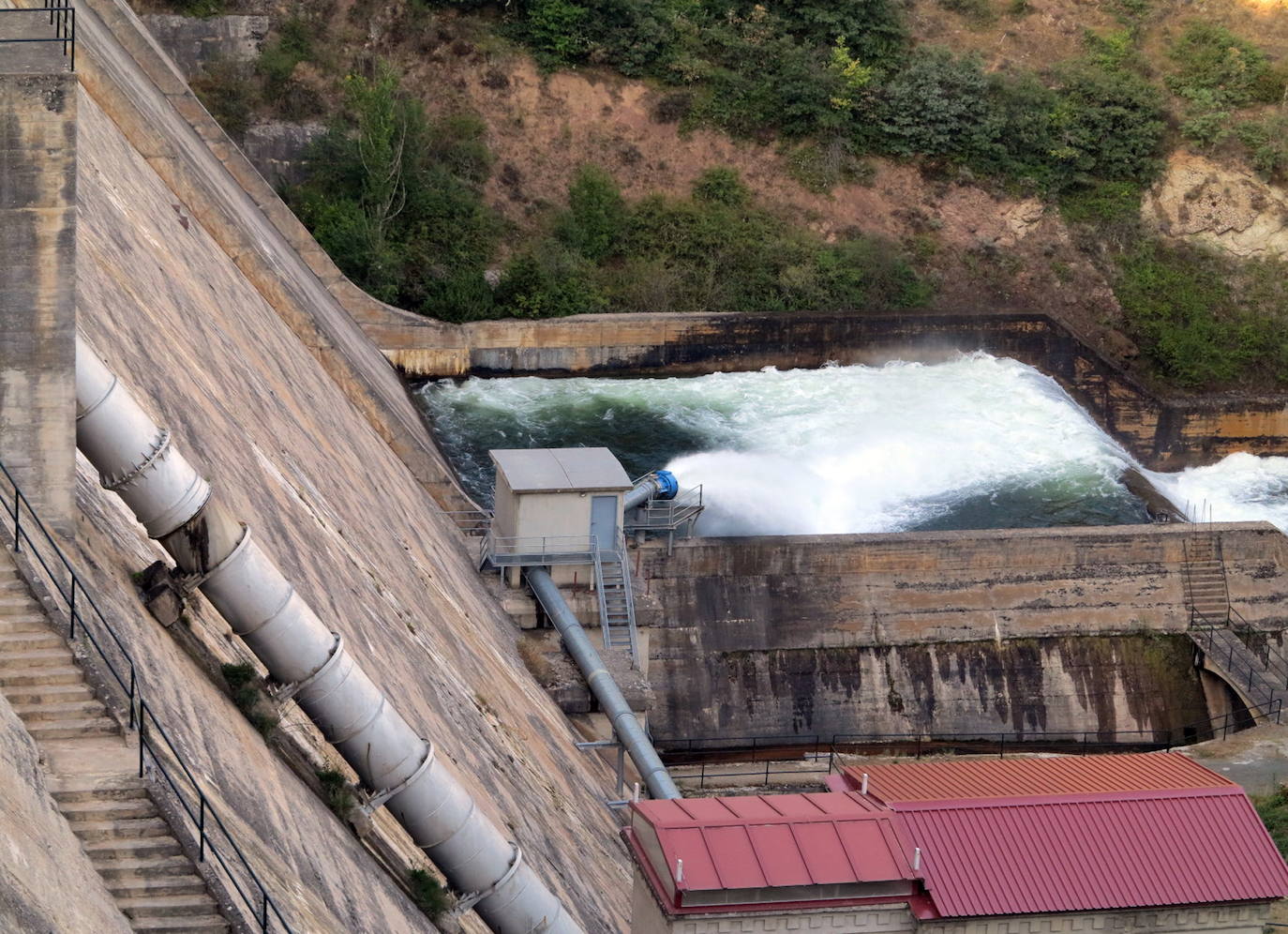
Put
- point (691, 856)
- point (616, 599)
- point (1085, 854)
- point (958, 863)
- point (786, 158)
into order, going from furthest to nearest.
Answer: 1. point (786, 158)
2. point (616, 599)
3. point (1085, 854)
4. point (958, 863)
5. point (691, 856)

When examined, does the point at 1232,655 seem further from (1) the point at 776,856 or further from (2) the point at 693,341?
(1) the point at 776,856

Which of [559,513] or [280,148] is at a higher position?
[280,148]

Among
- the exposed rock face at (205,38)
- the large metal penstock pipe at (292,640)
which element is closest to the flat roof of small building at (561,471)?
the large metal penstock pipe at (292,640)

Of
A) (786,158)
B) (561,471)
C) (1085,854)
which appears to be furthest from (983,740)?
(786,158)

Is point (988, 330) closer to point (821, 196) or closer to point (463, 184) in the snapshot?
point (821, 196)

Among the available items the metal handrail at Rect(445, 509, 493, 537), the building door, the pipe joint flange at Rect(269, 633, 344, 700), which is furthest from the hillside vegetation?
the pipe joint flange at Rect(269, 633, 344, 700)

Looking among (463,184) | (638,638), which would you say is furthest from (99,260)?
(463,184)
